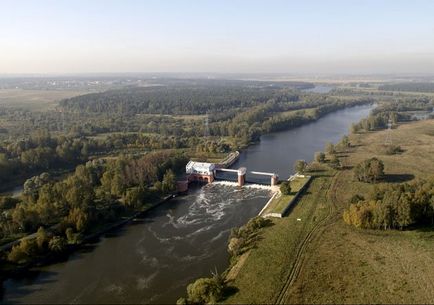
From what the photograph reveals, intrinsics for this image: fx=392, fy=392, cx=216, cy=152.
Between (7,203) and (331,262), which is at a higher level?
(7,203)

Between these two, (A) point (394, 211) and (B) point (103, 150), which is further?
(B) point (103, 150)

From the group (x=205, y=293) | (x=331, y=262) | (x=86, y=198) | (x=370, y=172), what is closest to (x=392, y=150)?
(x=370, y=172)

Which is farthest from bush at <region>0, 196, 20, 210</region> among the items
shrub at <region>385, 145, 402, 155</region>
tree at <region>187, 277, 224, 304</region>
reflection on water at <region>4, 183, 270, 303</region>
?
shrub at <region>385, 145, 402, 155</region>

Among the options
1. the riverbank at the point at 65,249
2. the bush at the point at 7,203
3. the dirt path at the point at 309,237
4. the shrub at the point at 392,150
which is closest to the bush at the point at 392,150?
the shrub at the point at 392,150

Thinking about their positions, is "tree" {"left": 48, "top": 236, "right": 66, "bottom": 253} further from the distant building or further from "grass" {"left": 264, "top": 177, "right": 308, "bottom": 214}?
the distant building

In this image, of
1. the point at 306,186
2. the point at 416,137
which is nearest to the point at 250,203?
the point at 306,186

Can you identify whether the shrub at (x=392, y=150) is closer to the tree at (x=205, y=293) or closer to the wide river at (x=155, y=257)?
the wide river at (x=155, y=257)

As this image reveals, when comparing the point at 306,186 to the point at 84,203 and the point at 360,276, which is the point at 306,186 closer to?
the point at 360,276

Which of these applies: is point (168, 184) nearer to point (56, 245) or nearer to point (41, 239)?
point (56, 245)
